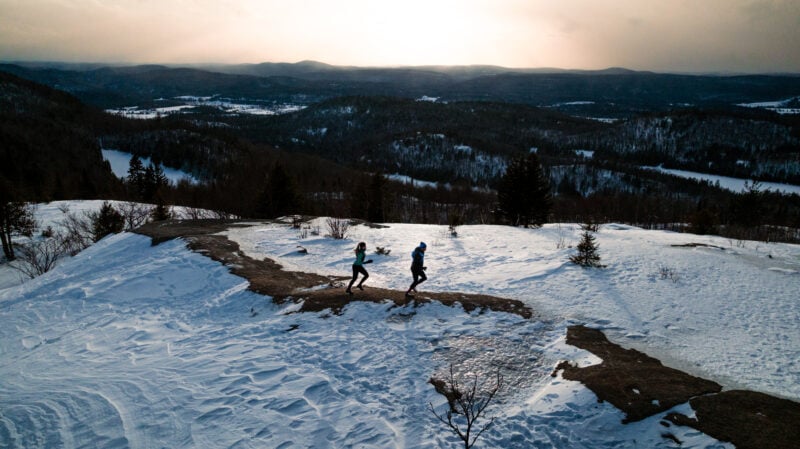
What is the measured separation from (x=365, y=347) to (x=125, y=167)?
15083cm

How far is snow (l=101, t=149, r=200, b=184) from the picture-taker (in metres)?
120

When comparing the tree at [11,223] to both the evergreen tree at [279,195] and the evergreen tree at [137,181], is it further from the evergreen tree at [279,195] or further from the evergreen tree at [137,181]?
the evergreen tree at [137,181]

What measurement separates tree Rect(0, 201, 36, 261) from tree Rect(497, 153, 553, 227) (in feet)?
135

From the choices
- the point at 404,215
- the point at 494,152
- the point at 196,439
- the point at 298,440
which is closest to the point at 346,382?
the point at 298,440

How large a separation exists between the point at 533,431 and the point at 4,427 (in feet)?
32.2

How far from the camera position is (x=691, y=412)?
6227 mm

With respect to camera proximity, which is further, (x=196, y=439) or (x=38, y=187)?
(x=38, y=187)

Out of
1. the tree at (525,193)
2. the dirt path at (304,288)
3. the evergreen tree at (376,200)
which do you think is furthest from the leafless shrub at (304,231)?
the evergreen tree at (376,200)

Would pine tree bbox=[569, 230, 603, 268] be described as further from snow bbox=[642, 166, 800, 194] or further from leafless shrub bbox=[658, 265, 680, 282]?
snow bbox=[642, 166, 800, 194]

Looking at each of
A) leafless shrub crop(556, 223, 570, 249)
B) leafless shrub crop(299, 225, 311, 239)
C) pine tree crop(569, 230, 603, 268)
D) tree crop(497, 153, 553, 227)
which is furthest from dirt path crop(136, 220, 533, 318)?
tree crop(497, 153, 553, 227)

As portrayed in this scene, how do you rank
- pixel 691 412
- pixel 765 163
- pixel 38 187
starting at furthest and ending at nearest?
1. pixel 765 163
2. pixel 38 187
3. pixel 691 412

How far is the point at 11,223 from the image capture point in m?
31.5

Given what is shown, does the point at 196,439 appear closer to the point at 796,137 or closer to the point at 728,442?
the point at 728,442

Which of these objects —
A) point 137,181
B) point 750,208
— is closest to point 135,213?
point 137,181
